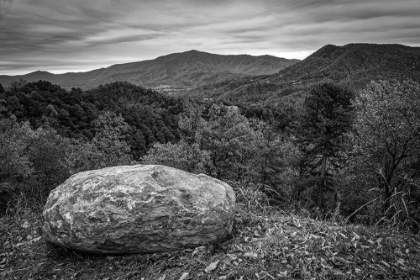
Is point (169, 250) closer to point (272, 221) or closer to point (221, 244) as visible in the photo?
point (221, 244)

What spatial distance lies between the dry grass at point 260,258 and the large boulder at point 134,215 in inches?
9.8

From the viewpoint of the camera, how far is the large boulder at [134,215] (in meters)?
4.88

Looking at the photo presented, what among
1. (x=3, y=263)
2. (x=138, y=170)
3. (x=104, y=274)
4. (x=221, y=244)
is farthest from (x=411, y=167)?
(x=3, y=263)

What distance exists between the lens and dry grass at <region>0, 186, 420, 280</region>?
160 inches

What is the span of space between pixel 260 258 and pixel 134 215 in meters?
2.54

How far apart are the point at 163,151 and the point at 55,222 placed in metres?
20.3

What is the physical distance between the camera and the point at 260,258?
4516 millimetres

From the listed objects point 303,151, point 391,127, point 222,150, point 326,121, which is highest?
point 391,127

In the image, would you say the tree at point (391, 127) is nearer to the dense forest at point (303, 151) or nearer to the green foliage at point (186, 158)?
the dense forest at point (303, 151)

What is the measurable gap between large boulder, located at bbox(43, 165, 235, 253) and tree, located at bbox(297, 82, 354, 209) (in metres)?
21.4

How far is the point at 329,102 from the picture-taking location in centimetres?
2480

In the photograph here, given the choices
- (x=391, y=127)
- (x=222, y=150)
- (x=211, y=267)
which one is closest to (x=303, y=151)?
(x=222, y=150)

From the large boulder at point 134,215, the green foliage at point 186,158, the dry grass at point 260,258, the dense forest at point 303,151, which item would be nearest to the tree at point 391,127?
the dense forest at point 303,151

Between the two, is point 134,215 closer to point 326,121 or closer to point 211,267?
point 211,267
